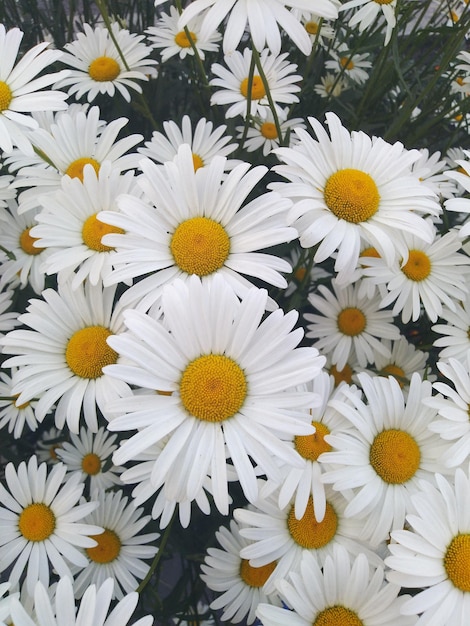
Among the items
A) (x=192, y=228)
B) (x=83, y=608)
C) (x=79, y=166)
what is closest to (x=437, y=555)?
(x=83, y=608)

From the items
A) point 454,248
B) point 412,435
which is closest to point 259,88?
point 454,248

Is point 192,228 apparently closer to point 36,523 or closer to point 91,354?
point 91,354

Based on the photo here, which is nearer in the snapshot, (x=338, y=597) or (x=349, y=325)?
(x=338, y=597)

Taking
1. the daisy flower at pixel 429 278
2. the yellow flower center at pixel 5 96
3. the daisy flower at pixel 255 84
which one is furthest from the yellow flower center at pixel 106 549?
the daisy flower at pixel 255 84

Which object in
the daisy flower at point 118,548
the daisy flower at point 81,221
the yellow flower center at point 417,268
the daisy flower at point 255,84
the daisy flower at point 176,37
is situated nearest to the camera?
the daisy flower at point 81,221

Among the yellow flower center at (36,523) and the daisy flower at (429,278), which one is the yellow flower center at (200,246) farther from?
the yellow flower center at (36,523)

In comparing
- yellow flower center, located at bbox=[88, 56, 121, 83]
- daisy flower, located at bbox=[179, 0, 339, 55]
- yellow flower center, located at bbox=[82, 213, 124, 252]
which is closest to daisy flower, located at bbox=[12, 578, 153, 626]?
yellow flower center, located at bbox=[82, 213, 124, 252]

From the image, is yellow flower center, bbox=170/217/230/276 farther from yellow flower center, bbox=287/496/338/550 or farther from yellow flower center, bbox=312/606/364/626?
yellow flower center, bbox=312/606/364/626
